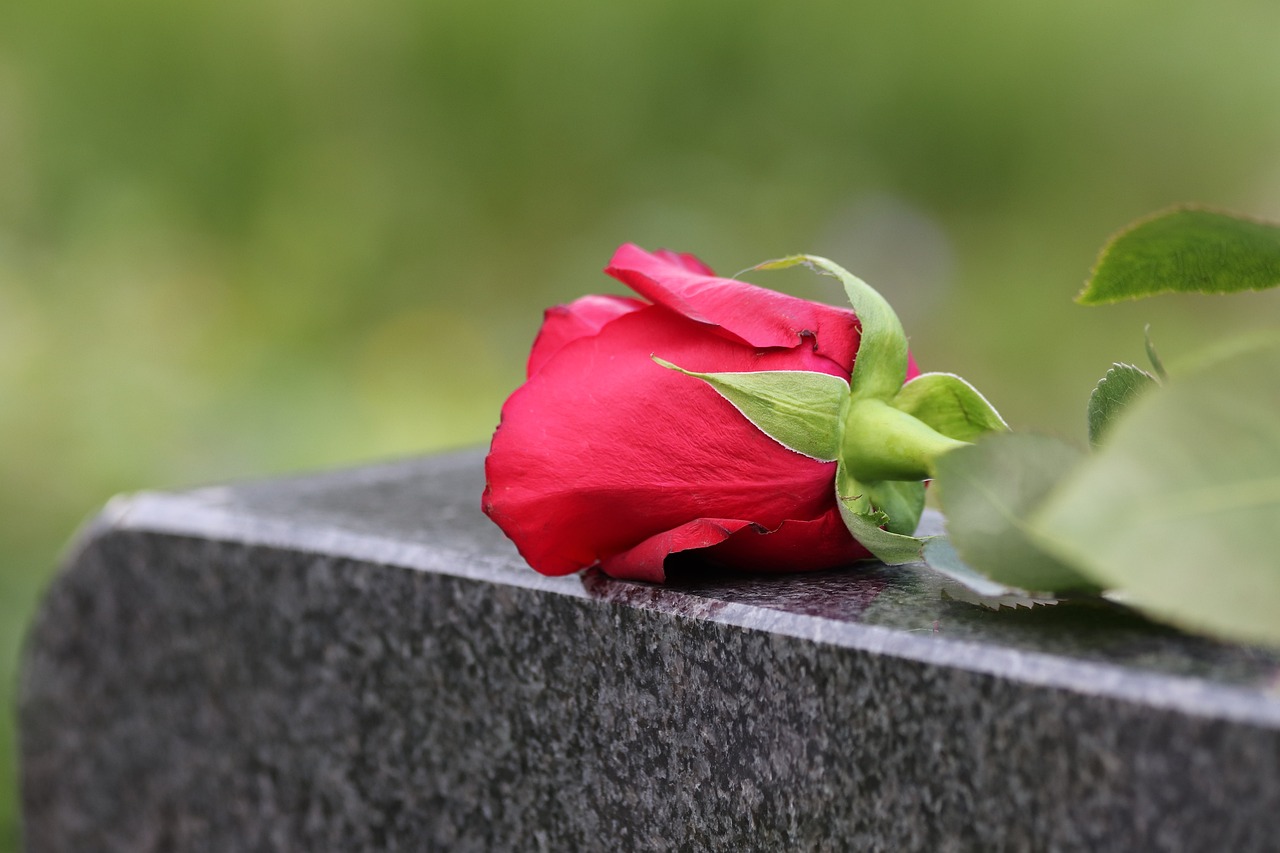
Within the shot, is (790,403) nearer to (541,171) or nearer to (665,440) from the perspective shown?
(665,440)

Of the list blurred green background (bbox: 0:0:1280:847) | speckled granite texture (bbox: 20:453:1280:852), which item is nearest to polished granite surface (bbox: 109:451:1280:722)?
speckled granite texture (bbox: 20:453:1280:852)

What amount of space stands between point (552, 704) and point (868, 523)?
13 cm

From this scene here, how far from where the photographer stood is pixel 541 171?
246 centimetres

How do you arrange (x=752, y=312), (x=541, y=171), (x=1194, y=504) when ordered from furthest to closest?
(x=541, y=171), (x=752, y=312), (x=1194, y=504)

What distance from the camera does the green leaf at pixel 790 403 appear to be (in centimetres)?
33

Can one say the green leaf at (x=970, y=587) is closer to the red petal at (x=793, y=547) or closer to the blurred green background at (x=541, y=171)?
the red petal at (x=793, y=547)

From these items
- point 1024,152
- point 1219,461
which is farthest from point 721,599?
point 1024,152

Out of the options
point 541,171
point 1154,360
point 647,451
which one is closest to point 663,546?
point 647,451

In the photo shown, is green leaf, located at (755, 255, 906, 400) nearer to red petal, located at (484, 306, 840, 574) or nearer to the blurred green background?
red petal, located at (484, 306, 840, 574)

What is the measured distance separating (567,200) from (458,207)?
0.21 meters

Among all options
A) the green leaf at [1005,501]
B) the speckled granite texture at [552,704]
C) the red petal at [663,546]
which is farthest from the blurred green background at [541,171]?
the green leaf at [1005,501]

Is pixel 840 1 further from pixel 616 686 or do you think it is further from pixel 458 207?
pixel 616 686

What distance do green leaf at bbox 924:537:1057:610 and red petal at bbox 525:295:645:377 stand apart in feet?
0.35

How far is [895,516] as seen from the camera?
35cm
